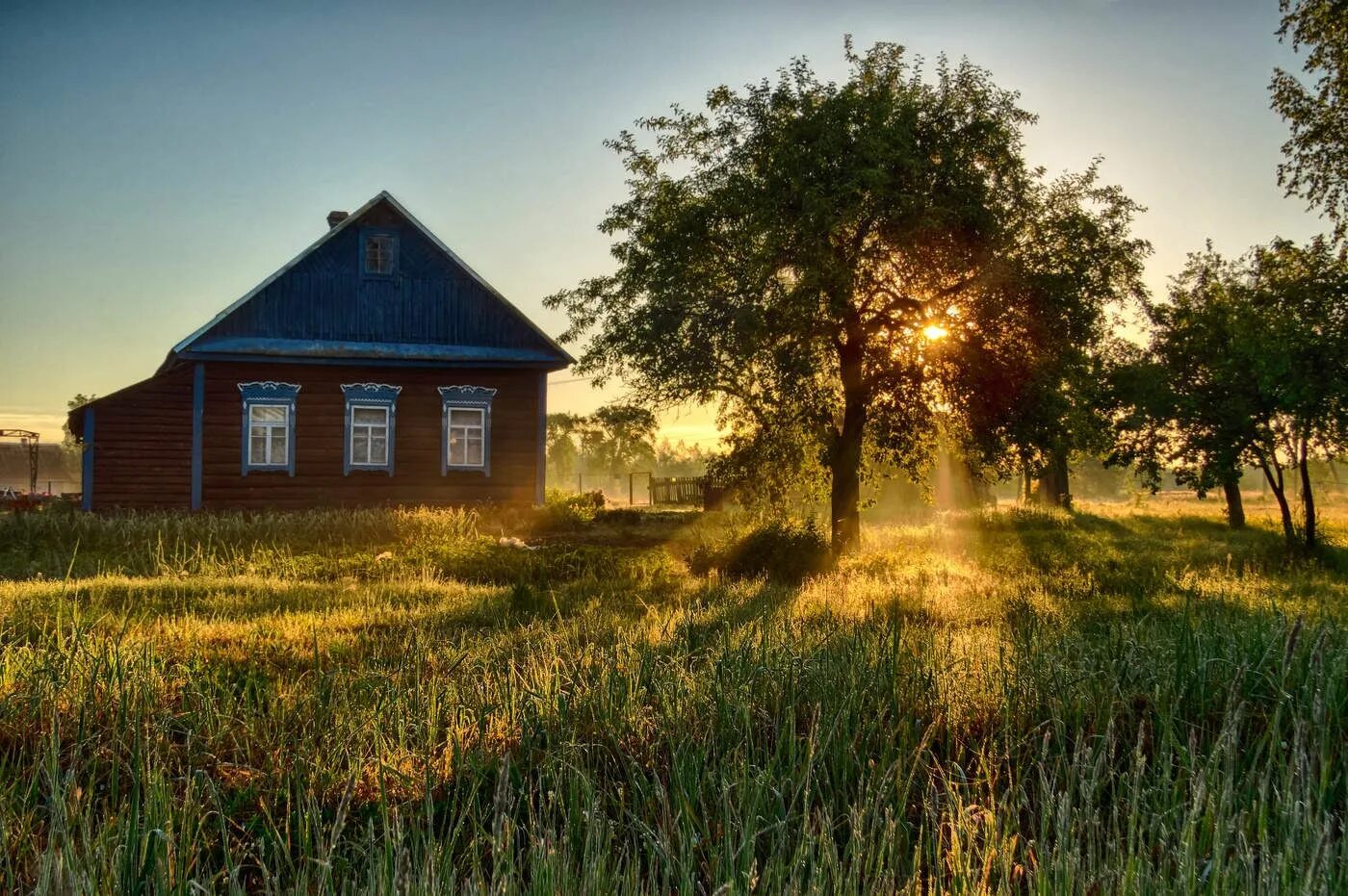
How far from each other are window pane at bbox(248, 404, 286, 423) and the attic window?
428 cm

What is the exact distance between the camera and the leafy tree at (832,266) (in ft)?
53.9

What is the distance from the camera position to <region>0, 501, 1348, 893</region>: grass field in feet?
10.1

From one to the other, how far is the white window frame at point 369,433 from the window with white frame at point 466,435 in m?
1.56

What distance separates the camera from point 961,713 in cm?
506

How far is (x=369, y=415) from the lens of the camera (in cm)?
2327

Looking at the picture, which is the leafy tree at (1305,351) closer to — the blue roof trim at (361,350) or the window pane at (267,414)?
the blue roof trim at (361,350)

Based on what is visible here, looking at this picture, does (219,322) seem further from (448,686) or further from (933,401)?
(448,686)

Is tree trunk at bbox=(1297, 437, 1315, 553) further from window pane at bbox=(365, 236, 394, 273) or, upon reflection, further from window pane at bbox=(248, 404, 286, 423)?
window pane at bbox=(248, 404, 286, 423)

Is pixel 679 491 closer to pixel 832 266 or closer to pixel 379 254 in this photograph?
pixel 379 254

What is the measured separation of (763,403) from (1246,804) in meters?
14.9

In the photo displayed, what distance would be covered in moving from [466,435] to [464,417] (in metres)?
0.49

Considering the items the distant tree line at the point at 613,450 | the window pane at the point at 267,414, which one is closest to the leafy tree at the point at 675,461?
the distant tree line at the point at 613,450

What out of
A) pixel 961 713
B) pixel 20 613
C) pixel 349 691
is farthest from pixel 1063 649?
pixel 20 613

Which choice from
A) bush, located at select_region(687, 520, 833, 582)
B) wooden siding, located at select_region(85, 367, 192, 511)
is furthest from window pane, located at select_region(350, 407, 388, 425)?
bush, located at select_region(687, 520, 833, 582)
